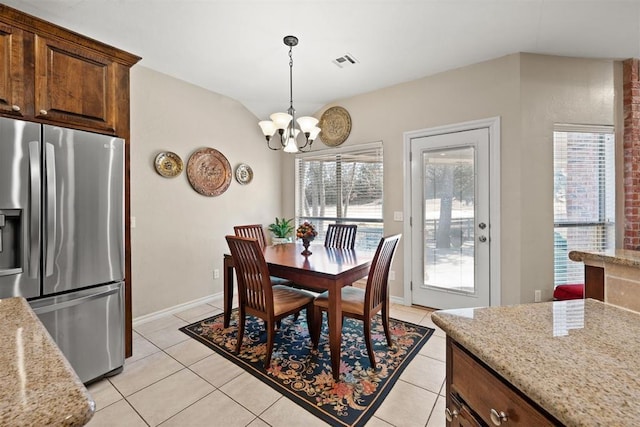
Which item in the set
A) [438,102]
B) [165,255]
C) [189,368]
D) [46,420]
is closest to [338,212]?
[438,102]

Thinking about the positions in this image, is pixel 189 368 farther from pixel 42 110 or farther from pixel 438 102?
pixel 438 102

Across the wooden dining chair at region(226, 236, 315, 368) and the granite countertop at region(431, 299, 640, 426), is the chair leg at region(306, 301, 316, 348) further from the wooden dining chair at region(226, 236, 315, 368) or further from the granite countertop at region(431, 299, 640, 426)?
the granite countertop at region(431, 299, 640, 426)

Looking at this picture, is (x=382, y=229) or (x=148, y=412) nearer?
(x=148, y=412)

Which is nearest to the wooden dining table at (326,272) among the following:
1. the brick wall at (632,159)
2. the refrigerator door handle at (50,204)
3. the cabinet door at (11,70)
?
the refrigerator door handle at (50,204)

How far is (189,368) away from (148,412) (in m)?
0.47

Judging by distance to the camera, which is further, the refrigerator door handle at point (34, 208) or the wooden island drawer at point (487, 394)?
the refrigerator door handle at point (34, 208)

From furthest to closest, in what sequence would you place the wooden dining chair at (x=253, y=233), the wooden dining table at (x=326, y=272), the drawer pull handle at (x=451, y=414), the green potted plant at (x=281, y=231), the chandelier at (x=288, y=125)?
the green potted plant at (x=281, y=231) → the wooden dining chair at (x=253, y=233) → the chandelier at (x=288, y=125) → the wooden dining table at (x=326, y=272) → the drawer pull handle at (x=451, y=414)

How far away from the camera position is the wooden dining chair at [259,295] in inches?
84.3

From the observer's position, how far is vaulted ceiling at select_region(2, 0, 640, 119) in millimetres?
2137

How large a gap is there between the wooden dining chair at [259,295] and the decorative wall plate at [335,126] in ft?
7.50

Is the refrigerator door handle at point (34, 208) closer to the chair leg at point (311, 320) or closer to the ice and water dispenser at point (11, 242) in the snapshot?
the ice and water dispenser at point (11, 242)

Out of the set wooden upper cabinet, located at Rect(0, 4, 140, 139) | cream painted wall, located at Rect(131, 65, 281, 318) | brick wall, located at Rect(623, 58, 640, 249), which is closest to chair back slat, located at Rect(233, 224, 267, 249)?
cream painted wall, located at Rect(131, 65, 281, 318)

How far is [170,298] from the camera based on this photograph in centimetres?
327

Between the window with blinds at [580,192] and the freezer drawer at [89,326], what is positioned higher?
the window with blinds at [580,192]
